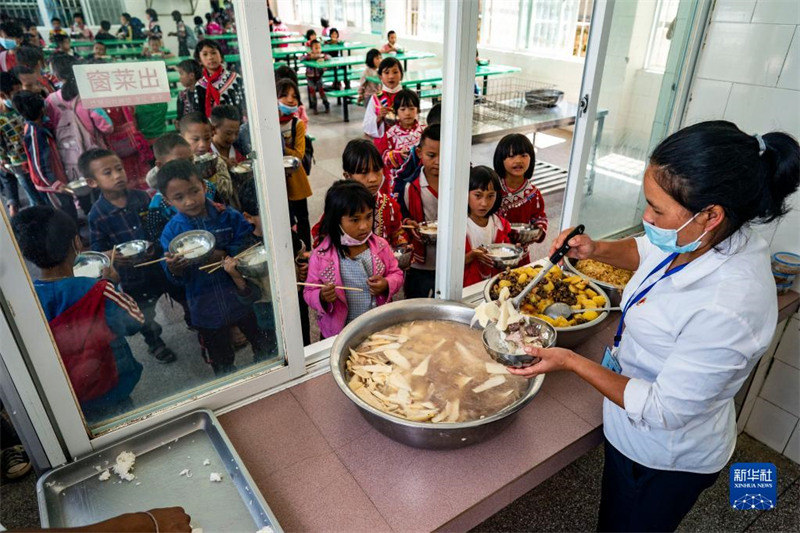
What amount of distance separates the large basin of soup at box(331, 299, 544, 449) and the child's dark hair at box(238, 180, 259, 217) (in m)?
0.43

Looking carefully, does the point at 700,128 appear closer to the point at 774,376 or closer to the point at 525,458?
the point at 525,458

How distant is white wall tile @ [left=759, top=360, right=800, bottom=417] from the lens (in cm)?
210

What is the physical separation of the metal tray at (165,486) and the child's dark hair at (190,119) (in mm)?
725

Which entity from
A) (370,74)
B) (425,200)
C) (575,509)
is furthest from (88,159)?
Answer: (370,74)

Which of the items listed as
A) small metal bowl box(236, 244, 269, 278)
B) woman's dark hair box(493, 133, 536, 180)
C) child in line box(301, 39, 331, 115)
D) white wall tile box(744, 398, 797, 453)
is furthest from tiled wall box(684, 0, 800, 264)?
child in line box(301, 39, 331, 115)

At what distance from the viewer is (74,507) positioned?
1110 millimetres

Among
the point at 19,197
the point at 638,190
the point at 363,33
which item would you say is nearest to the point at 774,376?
the point at 638,190

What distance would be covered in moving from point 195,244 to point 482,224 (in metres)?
1.26

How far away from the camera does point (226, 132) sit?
114 cm

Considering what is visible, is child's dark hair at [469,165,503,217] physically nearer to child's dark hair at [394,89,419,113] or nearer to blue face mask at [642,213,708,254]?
blue face mask at [642,213,708,254]

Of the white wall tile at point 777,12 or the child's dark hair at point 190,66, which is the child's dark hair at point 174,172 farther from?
the white wall tile at point 777,12

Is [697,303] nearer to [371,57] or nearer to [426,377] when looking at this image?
[426,377]

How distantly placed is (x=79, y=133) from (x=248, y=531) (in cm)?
88

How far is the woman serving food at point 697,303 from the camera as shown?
3.20ft
